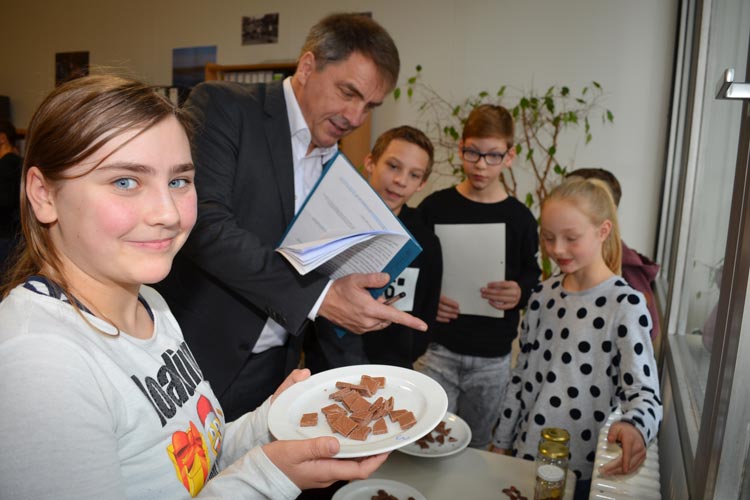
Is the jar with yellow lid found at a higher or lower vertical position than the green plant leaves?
lower

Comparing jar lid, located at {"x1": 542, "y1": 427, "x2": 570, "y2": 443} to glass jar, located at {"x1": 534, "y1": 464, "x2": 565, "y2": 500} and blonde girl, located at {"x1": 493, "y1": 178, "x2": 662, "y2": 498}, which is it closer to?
glass jar, located at {"x1": 534, "y1": 464, "x2": 565, "y2": 500}

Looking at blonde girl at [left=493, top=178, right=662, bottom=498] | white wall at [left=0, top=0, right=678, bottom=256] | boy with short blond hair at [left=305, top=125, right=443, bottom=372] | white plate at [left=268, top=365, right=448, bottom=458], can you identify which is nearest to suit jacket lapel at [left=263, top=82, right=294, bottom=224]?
boy with short blond hair at [left=305, top=125, right=443, bottom=372]

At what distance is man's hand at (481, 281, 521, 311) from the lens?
2238 mm

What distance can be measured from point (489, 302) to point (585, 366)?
27.5 inches

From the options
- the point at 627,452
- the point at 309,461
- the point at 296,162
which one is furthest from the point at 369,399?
the point at 296,162

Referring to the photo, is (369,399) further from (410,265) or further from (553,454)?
(410,265)

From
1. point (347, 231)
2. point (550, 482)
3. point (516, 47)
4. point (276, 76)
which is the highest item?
point (516, 47)

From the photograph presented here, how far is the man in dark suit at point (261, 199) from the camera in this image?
1.42 meters

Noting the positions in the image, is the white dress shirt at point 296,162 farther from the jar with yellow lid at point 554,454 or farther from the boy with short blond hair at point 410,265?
the jar with yellow lid at point 554,454

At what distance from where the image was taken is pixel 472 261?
2293 mm

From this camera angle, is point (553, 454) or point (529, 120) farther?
point (529, 120)

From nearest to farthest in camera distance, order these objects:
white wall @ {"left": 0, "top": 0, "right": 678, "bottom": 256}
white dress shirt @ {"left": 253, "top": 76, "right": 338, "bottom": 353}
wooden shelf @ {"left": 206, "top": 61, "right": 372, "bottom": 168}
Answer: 1. white dress shirt @ {"left": 253, "top": 76, "right": 338, "bottom": 353}
2. white wall @ {"left": 0, "top": 0, "right": 678, "bottom": 256}
3. wooden shelf @ {"left": 206, "top": 61, "right": 372, "bottom": 168}

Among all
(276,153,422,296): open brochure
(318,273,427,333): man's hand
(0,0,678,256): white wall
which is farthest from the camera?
(0,0,678,256): white wall

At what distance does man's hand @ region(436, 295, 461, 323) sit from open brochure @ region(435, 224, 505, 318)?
0.13ft
